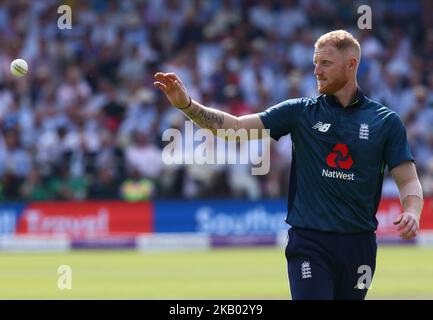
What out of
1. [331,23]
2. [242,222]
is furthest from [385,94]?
[242,222]

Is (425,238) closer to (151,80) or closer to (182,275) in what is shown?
(151,80)

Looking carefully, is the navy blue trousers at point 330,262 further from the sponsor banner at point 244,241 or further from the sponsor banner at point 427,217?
the sponsor banner at point 427,217

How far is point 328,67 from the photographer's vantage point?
268 inches

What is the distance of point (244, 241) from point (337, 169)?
15325mm

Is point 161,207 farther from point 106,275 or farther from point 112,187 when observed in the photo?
point 106,275

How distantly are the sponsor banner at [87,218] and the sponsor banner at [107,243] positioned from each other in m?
0.16

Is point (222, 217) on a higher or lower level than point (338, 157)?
lower

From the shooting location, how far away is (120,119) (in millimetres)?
22750

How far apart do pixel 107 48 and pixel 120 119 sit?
8.03 ft

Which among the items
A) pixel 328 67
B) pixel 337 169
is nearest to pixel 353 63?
pixel 328 67

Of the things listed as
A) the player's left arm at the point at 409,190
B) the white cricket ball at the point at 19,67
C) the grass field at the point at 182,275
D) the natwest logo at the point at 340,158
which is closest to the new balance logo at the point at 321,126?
the natwest logo at the point at 340,158

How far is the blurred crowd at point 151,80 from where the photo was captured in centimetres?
2147

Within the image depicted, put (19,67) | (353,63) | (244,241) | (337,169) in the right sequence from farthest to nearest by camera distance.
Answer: (244,241), (19,67), (353,63), (337,169)

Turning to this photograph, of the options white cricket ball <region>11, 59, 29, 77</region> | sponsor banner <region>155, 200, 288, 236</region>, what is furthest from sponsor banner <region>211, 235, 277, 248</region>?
white cricket ball <region>11, 59, 29, 77</region>
